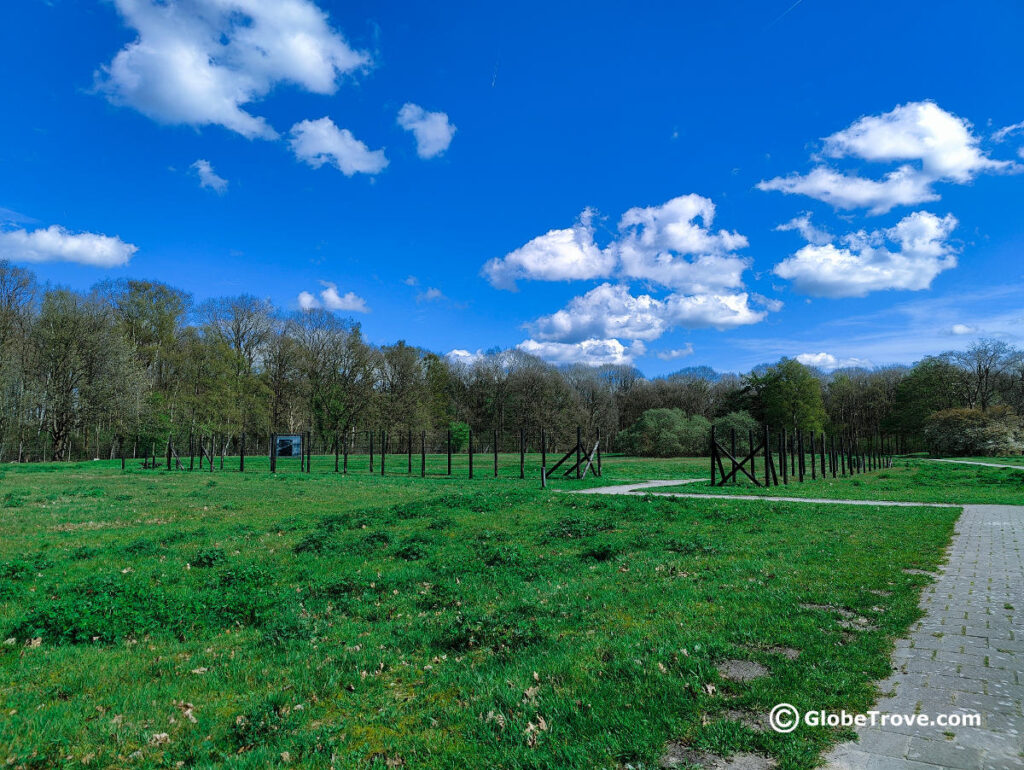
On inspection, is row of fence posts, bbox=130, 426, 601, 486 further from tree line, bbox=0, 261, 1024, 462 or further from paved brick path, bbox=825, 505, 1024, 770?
paved brick path, bbox=825, 505, 1024, 770

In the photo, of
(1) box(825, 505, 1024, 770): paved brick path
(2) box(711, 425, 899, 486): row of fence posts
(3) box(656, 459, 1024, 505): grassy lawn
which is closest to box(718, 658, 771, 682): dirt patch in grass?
(1) box(825, 505, 1024, 770): paved brick path

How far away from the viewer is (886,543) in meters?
9.93

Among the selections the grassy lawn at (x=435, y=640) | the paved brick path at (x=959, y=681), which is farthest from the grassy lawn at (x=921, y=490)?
the paved brick path at (x=959, y=681)

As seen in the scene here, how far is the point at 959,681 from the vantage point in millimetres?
4250

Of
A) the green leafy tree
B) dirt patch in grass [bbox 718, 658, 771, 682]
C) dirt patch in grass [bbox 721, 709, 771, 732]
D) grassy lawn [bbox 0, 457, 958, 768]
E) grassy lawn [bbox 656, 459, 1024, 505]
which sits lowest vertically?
grassy lawn [bbox 656, 459, 1024, 505]

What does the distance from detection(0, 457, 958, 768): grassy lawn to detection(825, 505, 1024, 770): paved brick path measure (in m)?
0.24

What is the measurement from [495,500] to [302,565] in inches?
321

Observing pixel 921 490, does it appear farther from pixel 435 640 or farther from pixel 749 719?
pixel 435 640

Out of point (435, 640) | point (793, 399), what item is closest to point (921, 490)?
point (435, 640)

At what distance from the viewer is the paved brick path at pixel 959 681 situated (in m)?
3.24

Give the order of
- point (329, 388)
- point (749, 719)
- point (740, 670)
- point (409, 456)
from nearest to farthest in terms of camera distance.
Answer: point (749, 719) → point (740, 670) → point (409, 456) → point (329, 388)

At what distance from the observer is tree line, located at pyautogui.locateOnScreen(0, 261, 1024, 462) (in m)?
39.0

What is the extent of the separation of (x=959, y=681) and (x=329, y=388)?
55535 millimetres

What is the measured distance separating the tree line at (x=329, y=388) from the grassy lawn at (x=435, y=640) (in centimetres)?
2133
